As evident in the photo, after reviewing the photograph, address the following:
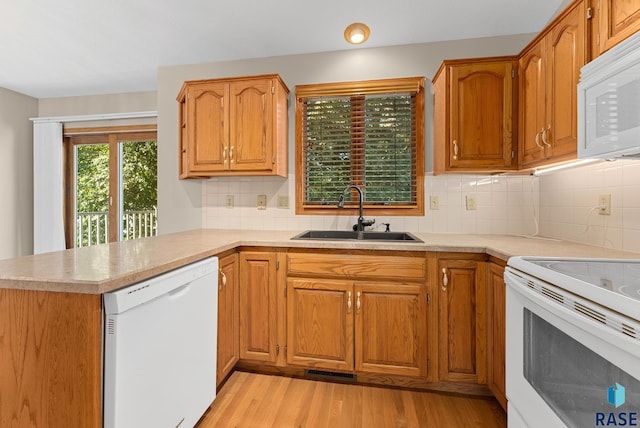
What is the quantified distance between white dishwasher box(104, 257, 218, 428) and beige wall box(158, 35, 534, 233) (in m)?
1.28

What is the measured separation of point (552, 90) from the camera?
64.2 inches

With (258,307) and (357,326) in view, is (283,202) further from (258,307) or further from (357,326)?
(357,326)

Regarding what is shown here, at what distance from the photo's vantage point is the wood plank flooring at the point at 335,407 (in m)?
1.59

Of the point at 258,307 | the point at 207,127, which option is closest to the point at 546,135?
the point at 258,307

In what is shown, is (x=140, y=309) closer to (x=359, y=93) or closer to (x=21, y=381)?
(x=21, y=381)

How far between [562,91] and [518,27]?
1008 millimetres

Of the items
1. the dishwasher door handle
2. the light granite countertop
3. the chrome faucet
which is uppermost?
the chrome faucet

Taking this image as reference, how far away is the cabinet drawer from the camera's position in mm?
1791

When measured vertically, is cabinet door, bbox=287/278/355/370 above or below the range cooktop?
below

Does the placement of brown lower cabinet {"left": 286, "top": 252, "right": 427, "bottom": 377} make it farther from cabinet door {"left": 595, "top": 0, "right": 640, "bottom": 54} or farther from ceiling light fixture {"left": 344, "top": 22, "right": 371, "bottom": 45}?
ceiling light fixture {"left": 344, "top": 22, "right": 371, "bottom": 45}

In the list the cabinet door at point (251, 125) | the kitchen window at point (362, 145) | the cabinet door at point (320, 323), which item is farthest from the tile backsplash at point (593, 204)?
the cabinet door at point (251, 125)

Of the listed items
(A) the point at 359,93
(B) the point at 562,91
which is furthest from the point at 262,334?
(B) the point at 562,91

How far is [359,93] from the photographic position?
2.46 m

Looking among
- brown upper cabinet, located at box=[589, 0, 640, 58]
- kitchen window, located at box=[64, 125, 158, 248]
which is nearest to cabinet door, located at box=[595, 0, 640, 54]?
brown upper cabinet, located at box=[589, 0, 640, 58]
